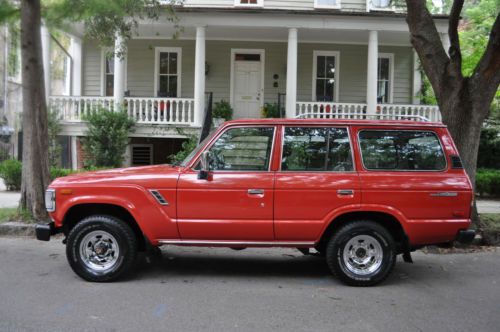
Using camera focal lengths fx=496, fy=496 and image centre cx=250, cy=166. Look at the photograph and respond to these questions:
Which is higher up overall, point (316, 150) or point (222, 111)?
point (222, 111)

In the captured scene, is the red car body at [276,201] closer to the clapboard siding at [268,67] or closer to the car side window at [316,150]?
the car side window at [316,150]

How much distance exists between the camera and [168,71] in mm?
17844

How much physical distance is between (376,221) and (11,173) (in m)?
11.0

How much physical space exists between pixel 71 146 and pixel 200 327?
575 inches

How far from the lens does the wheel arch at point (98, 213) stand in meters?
5.88

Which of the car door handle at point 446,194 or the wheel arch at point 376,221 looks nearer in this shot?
the car door handle at point 446,194

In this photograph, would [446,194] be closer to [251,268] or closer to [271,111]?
[251,268]

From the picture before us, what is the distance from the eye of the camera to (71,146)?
17.6 meters

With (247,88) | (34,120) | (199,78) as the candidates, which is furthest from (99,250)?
(247,88)

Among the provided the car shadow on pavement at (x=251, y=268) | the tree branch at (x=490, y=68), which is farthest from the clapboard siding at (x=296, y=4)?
the car shadow on pavement at (x=251, y=268)

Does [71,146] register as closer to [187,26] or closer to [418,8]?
[187,26]

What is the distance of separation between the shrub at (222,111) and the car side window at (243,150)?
10.5 m

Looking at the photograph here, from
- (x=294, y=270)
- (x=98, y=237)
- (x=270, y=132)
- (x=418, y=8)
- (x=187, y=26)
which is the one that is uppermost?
(x=187, y=26)

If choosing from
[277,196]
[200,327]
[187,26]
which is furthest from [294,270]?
[187,26]
